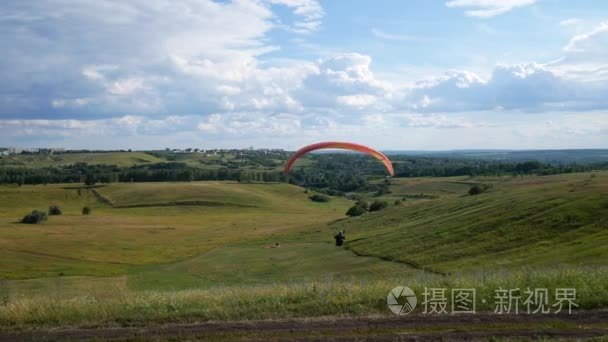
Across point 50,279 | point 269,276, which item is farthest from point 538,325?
point 50,279

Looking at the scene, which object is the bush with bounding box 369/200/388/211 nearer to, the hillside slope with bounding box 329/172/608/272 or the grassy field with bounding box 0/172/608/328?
the grassy field with bounding box 0/172/608/328

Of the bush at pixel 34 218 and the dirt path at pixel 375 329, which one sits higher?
the dirt path at pixel 375 329

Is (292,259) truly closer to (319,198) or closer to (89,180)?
(319,198)

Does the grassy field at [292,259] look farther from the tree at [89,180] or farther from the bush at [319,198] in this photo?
the tree at [89,180]

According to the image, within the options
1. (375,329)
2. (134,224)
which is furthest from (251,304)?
(134,224)

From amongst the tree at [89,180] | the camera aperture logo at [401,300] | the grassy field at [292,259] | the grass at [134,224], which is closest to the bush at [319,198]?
the grass at [134,224]

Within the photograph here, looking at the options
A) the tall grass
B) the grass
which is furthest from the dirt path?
the grass

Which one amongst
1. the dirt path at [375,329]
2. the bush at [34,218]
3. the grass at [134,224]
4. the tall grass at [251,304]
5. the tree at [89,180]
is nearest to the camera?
the dirt path at [375,329]
